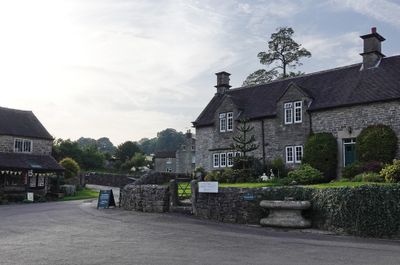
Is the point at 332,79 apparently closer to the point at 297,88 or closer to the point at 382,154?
the point at 297,88

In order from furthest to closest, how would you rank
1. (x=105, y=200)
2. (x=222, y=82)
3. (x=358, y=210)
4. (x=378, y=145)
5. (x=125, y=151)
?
(x=125, y=151) < (x=222, y=82) < (x=105, y=200) < (x=378, y=145) < (x=358, y=210)

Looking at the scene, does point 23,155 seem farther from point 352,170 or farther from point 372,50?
Answer: point 372,50

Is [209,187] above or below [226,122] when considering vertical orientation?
below

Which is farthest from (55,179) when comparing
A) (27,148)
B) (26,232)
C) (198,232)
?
(198,232)

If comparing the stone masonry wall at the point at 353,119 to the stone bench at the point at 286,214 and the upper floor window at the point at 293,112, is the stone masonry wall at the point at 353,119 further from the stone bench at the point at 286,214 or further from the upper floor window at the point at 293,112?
the stone bench at the point at 286,214

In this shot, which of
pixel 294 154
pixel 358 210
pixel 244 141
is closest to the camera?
pixel 358 210

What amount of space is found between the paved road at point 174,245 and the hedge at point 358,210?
79 centimetres

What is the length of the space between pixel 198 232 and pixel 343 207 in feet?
17.3

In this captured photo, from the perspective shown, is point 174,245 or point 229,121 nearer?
point 174,245

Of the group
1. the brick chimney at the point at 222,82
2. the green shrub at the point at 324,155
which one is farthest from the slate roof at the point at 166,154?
the green shrub at the point at 324,155

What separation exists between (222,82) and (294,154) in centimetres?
1236

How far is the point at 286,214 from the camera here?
1673cm

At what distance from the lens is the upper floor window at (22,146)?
41.6m

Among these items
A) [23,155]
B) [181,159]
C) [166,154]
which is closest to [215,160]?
[23,155]
